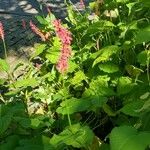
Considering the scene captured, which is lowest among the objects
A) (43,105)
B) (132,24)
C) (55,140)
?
(43,105)

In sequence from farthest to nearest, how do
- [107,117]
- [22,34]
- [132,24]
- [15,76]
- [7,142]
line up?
[22,34] → [15,76] → [132,24] → [107,117] → [7,142]

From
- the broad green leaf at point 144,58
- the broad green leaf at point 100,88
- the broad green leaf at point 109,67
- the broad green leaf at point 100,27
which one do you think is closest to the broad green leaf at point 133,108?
the broad green leaf at point 100,88

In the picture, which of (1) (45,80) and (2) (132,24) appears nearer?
(2) (132,24)

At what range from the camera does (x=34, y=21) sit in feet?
18.4

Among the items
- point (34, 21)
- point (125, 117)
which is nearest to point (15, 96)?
point (125, 117)

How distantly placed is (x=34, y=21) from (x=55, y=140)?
130 inches

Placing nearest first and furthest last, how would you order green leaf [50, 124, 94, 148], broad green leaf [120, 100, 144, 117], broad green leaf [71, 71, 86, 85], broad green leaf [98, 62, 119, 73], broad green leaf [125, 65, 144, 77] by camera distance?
1. green leaf [50, 124, 94, 148]
2. broad green leaf [120, 100, 144, 117]
3. broad green leaf [125, 65, 144, 77]
4. broad green leaf [98, 62, 119, 73]
5. broad green leaf [71, 71, 86, 85]

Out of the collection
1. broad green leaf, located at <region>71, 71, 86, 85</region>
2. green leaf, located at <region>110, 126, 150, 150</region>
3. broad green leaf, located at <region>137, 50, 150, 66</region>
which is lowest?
broad green leaf, located at <region>71, 71, 86, 85</region>

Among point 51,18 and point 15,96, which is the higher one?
point 51,18

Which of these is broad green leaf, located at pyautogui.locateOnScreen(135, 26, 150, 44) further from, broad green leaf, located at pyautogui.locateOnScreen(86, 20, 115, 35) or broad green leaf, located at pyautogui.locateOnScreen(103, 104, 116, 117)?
broad green leaf, located at pyautogui.locateOnScreen(86, 20, 115, 35)

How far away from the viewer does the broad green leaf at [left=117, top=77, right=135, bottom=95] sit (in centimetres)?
301

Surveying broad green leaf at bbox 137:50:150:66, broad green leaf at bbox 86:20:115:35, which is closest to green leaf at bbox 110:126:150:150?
broad green leaf at bbox 137:50:150:66

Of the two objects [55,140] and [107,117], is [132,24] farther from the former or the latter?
[55,140]

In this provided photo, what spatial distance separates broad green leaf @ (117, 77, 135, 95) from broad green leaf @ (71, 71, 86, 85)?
485 millimetres
